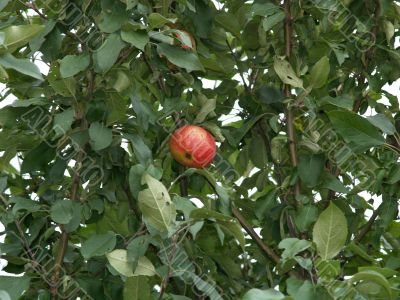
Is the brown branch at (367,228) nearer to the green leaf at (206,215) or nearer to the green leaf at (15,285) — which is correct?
the green leaf at (206,215)

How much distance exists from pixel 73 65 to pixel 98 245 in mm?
453

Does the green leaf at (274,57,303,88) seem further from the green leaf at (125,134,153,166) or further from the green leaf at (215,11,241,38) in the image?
the green leaf at (125,134,153,166)

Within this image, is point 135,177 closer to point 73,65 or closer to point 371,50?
point 73,65

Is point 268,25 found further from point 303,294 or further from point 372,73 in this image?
point 303,294

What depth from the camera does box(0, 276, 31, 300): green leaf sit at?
7.09 ft

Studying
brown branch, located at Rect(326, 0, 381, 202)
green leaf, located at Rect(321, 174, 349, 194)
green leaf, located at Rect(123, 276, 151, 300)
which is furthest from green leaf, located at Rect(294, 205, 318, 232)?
green leaf, located at Rect(123, 276, 151, 300)

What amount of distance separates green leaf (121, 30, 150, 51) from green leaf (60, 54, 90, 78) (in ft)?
0.47

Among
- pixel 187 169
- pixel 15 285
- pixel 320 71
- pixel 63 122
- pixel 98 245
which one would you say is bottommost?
pixel 15 285

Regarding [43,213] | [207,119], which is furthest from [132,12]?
[43,213]

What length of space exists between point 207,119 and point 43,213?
0.54m

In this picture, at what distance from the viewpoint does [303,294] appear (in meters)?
1.87

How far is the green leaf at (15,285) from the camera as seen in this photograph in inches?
85.1

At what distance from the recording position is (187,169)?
2295 mm

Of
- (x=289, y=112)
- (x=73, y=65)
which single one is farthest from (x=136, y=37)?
(x=289, y=112)
